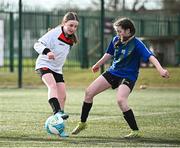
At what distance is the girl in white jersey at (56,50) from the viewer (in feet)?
34.7

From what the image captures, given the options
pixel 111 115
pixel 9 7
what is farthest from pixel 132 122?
pixel 9 7

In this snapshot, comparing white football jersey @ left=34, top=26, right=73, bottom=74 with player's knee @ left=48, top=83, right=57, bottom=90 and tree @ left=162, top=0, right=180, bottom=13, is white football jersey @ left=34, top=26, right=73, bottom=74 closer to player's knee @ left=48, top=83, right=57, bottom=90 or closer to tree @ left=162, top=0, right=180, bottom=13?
player's knee @ left=48, top=83, right=57, bottom=90

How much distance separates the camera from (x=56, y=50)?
1075 cm

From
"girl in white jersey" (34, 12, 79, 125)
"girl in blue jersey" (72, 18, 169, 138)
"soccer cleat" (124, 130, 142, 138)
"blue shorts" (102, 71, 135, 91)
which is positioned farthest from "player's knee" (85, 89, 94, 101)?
"soccer cleat" (124, 130, 142, 138)

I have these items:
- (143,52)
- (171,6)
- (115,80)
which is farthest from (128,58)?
(171,6)

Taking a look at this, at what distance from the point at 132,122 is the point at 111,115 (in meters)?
3.51

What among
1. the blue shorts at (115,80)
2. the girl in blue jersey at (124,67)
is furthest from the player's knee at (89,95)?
the blue shorts at (115,80)

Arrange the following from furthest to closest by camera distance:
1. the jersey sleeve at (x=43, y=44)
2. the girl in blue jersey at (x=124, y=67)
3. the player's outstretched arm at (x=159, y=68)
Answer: the jersey sleeve at (x=43, y=44) < the girl in blue jersey at (x=124, y=67) < the player's outstretched arm at (x=159, y=68)

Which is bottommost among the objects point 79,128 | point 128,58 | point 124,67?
point 79,128

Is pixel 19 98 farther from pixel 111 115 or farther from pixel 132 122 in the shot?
pixel 132 122

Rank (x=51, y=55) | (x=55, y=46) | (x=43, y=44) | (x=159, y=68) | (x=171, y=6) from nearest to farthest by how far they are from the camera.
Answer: (x=159, y=68), (x=51, y=55), (x=43, y=44), (x=55, y=46), (x=171, y=6)

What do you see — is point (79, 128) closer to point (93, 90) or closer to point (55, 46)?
point (93, 90)

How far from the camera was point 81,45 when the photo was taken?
32.7m

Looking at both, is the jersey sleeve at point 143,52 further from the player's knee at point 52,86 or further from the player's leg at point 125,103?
the player's knee at point 52,86
